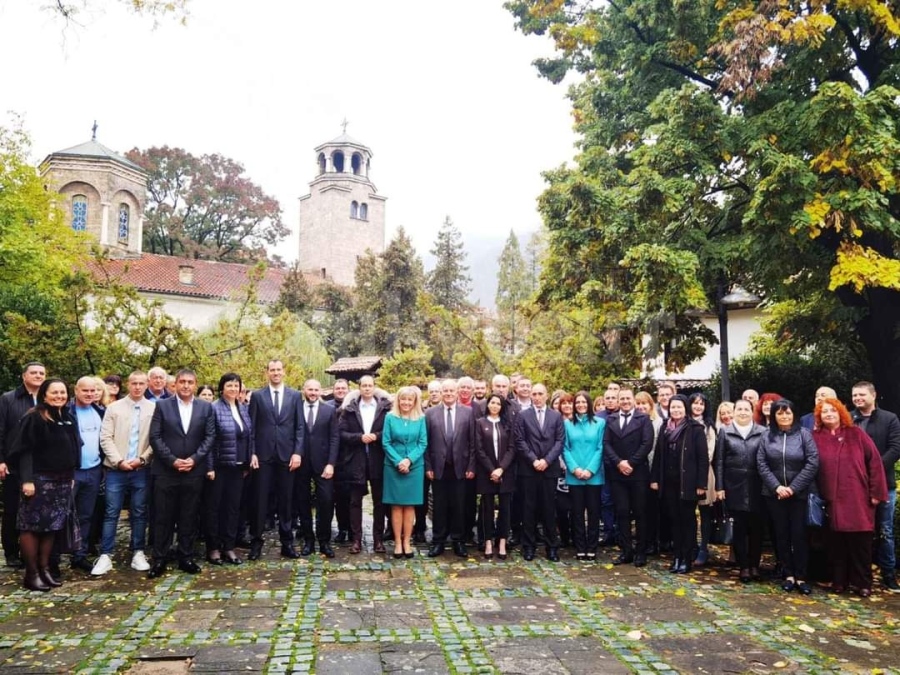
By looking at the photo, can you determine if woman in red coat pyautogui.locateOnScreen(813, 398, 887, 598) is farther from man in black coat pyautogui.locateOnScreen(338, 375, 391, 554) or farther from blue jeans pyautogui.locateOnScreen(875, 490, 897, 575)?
man in black coat pyautogui.locateOnScreen(338, 375, 391, 554)

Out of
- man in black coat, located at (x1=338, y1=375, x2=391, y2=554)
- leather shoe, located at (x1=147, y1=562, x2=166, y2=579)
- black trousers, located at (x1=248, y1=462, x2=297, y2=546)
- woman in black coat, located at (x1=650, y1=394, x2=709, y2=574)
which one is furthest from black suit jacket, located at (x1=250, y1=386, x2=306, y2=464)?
woman in black coat, located at (x1=650, y1=394, x2=709, y2=574)

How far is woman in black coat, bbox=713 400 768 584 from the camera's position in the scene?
729 cm

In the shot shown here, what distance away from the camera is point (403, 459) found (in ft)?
26.5

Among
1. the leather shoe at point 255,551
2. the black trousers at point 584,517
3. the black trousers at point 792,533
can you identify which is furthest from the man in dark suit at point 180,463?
the black trousers at point 792,533

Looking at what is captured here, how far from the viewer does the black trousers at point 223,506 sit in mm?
7586

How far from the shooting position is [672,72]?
14234mm

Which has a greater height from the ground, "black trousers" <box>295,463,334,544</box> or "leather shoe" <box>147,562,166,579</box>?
"black trousers" <box>295,463,334,544</box>

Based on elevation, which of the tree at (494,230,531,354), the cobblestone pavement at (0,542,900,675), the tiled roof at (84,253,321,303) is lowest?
the cobblestone pavement at (0,542,900,675)

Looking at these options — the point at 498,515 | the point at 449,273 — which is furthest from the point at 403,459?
the point at 449,273

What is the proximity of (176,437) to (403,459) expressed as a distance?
2425 mm

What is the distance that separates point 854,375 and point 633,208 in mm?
7574

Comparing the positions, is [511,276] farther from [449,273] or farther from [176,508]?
[176,508]

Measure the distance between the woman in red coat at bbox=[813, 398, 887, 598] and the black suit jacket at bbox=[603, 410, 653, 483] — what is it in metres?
1.77

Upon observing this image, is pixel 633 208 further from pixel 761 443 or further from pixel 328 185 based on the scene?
pixel 328 185
